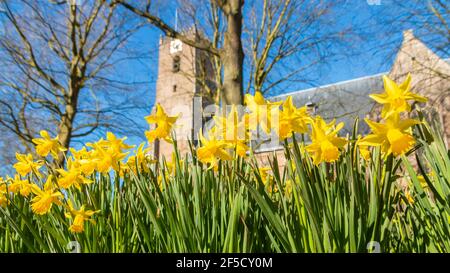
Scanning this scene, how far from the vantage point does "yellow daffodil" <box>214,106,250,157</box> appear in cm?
103

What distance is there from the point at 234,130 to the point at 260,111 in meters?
0.12

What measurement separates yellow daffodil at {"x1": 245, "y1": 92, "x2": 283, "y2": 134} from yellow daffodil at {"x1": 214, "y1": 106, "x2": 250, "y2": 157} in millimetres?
66

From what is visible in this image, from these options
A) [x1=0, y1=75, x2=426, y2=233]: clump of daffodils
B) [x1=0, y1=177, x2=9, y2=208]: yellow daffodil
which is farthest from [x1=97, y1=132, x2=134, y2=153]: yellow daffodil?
[x1=0, y1=177, x2=9, y2=208]: yellow daffodil

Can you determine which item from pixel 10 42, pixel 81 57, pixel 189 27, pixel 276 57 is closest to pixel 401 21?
pixel 276 57

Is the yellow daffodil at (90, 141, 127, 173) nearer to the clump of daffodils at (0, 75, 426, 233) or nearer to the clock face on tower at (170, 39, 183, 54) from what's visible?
the clump of daffodils at (0, 75, 426, 233)

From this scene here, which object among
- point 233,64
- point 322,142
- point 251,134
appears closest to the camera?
point 322,142

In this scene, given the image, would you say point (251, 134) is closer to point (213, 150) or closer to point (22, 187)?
point (213, 150)

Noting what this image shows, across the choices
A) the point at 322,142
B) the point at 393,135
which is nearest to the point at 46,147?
the point at 322,142

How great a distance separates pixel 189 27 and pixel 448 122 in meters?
9.25

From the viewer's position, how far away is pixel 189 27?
9.89 metres

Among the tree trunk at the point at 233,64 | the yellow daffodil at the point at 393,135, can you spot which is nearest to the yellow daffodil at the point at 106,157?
the yellow daffodil at the point at 393,135

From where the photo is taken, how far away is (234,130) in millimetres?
1035

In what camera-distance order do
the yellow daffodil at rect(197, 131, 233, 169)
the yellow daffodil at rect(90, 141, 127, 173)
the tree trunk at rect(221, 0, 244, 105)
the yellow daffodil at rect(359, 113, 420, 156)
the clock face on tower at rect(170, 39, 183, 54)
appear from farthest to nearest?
the clock face on tower at rect(170, 39, 183, 54), the tree trunk at rect(221, 0, 244, 105), the yellow daffodil at rect(90, 141, 127, 173), the yellow daffodil at rect(197, 131, 233, 169), the yellow daffodil at rect(359, 113, 420, 156)

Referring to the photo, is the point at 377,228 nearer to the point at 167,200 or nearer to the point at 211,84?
the point at 167,200
